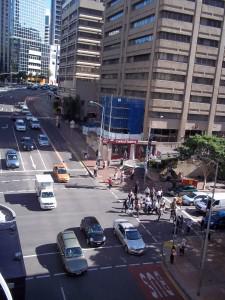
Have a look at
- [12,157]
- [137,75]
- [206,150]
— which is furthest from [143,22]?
[12,157]

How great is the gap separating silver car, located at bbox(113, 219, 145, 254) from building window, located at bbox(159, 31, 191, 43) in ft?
→ 129

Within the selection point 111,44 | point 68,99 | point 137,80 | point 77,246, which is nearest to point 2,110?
point 68,99

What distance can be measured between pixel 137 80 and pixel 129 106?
622cm

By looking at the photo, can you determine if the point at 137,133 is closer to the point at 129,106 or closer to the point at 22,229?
the point at 129,106

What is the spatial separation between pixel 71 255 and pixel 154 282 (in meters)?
5.67

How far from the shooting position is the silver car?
93.4 feet

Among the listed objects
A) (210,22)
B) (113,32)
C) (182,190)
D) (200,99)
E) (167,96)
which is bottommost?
(182,190)

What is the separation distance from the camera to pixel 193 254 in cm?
2952

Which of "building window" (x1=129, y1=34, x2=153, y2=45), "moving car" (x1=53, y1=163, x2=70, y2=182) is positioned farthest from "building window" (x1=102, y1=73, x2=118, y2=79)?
"moving car" (x1=53, y1=163, x2=70, y2=182)

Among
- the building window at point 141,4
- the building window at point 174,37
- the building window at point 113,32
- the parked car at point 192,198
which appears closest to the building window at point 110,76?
the building window at point 113,32

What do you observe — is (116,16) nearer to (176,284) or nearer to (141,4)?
(141,4)

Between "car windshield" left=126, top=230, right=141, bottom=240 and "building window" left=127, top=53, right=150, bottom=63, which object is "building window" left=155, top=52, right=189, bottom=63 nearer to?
"building window" left=127, top=53, right=150, bottom=63

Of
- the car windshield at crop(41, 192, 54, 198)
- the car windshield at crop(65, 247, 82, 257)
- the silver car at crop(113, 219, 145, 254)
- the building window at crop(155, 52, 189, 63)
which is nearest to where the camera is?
the car windshield at crop(65, 247, 82, 257)

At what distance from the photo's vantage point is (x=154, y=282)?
2492 cm
